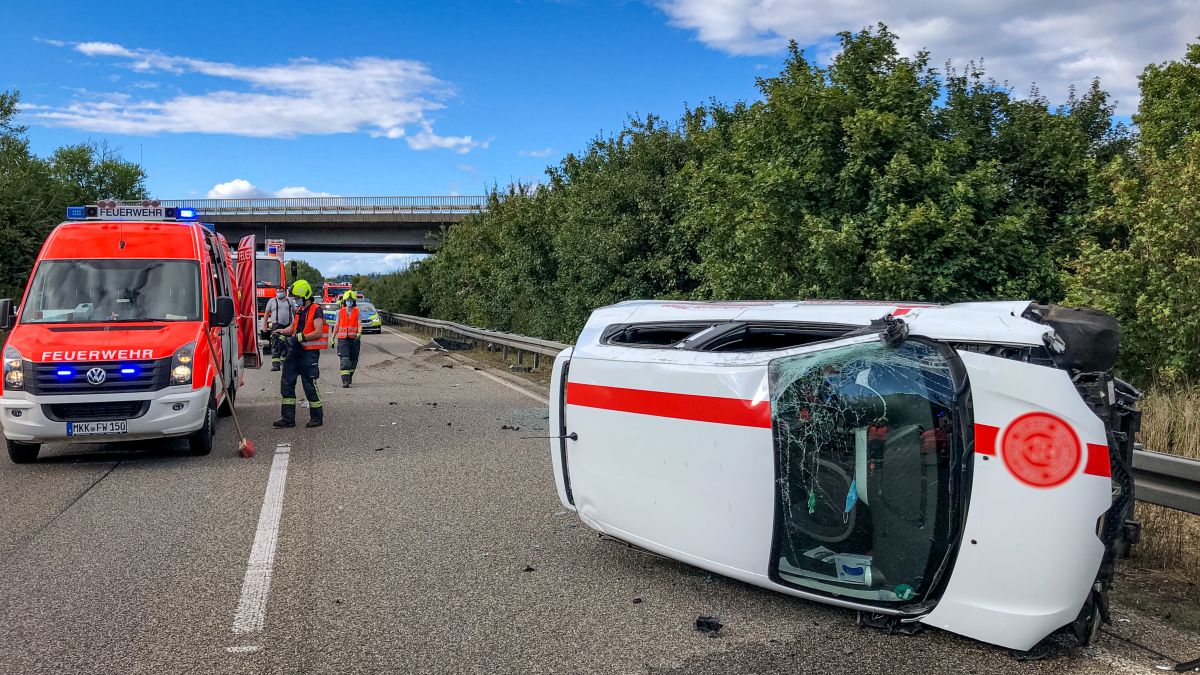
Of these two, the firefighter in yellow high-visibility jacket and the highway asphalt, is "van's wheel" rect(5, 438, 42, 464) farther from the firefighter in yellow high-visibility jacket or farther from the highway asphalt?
the firefighter in yellow high-visibility jacket

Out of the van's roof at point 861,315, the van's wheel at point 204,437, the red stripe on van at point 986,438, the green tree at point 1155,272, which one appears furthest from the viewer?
the van's wheel at point 204,437

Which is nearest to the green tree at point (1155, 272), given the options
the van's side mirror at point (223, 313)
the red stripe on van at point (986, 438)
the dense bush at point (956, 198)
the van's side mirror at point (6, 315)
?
the dense bush at point (956, 198)

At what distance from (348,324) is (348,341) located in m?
0.54

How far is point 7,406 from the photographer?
341 inches

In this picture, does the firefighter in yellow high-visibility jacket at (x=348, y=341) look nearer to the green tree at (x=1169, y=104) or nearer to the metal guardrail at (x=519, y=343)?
the metal guardrail at (x=519, y=343)

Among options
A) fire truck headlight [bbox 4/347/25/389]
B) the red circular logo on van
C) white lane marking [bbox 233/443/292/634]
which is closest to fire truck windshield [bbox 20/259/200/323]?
fire truck headlight [bbox 4/347/25/389]

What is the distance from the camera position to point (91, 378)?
8.72 meters

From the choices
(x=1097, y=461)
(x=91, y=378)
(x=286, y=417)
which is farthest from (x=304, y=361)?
(x=1097, y=461)

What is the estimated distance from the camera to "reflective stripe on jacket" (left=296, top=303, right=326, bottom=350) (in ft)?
37.1

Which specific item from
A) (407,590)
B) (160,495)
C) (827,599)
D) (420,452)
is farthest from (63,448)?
(827,599)

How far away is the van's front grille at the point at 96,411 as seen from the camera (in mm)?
8695

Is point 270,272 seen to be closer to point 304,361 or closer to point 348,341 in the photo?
point 348,341

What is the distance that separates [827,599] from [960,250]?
7923 millimetres

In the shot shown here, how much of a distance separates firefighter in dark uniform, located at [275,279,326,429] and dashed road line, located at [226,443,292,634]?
3.14 m
